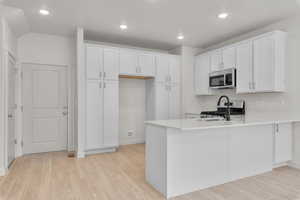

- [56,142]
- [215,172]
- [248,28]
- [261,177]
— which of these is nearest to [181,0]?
[248,28]

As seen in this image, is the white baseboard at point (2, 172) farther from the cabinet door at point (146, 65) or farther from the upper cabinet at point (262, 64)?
the upper cabinet at point (262, 64)

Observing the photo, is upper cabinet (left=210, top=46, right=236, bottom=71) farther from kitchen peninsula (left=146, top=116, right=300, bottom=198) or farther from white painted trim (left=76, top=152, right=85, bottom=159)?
white painted trim (left=76, top=152, right=85, bottom=159)

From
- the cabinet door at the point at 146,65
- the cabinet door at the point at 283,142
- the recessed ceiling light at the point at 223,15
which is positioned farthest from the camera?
the cabinet door at the point at 146,65

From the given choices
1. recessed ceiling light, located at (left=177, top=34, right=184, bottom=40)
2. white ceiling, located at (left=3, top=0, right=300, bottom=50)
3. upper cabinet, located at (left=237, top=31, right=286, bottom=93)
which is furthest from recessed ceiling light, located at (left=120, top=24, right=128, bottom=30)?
upper cabinet, located at (left=237, top=31, right=286, bottom=93)

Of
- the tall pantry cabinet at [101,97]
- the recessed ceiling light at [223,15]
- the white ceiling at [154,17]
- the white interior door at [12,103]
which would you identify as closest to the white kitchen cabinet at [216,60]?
the white ceiling at [154,17]

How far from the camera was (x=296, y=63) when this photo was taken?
10.7ft

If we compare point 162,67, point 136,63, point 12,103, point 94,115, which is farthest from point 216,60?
point 12,103

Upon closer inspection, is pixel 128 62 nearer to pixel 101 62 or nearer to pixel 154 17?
pixel 101 62

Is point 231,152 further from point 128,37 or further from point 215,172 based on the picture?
point 128,37

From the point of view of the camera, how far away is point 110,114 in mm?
4273

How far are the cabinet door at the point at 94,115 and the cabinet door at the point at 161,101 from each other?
1.45 meters

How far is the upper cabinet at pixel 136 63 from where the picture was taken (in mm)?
Answer: 4418

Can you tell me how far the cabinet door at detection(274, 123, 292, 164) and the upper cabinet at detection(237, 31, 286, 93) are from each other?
709 mm

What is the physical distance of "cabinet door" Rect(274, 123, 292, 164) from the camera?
3.03 m
